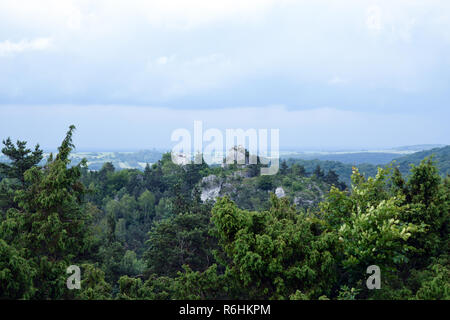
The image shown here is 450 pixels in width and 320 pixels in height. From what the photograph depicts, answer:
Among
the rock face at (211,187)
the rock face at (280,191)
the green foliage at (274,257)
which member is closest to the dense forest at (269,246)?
the green foliage at (274,257)

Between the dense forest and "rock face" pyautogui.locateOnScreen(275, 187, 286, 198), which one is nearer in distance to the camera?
the dense forest

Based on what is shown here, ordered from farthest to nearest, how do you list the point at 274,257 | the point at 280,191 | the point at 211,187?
the point at 211,187, the point at 280,191, the point at 274,257

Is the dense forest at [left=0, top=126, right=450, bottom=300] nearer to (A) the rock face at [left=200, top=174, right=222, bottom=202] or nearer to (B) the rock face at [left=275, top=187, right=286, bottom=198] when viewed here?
(B) the rock face at [left=275, top=187, right=286, bottom=198]

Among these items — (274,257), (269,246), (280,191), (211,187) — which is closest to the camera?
(269,246)

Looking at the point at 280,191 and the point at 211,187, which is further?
the point at 211,187

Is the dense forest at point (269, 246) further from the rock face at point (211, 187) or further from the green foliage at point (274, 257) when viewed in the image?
the rock face at point (211, 187)

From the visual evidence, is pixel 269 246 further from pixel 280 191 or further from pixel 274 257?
pixel 280 191

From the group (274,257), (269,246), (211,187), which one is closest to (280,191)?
(211,187)

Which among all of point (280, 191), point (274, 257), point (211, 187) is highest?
point (274, 257)

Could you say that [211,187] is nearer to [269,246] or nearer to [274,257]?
[274,257]

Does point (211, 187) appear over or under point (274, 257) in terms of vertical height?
under

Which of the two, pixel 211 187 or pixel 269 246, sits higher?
pixel 269 246

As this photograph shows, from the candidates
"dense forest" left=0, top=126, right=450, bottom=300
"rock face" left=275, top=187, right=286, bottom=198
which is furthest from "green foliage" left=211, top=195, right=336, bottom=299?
"rock face" left=275, top=187, right=286, bottom=198

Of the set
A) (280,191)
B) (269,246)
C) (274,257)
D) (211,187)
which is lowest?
(280,191)
